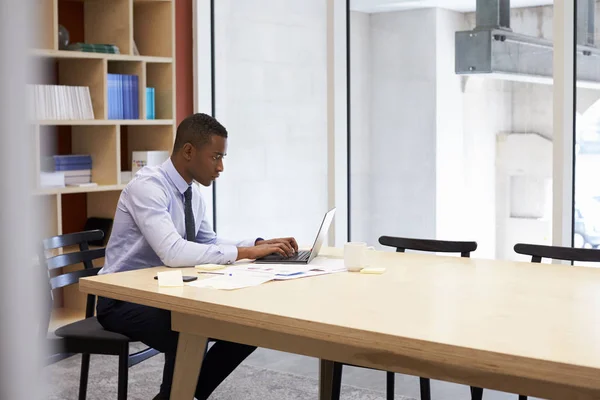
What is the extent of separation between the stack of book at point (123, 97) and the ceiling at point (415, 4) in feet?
4.57

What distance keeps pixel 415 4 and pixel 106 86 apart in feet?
5.93

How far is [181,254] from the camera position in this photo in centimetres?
255

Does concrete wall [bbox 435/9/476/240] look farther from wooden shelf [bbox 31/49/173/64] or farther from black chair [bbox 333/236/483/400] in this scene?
wooden shelf [bbox 31/49/173/64]

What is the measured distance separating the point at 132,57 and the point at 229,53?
80 centimetres

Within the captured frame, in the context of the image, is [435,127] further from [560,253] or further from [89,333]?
[89,333]

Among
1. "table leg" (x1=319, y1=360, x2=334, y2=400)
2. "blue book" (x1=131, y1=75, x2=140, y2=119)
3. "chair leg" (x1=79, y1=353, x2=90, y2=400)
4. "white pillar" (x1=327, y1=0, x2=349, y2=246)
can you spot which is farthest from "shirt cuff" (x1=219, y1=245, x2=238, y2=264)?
"blue book" (x1=131, y1=75, x2=140, y2=119)

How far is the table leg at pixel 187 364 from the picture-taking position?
2188 mm

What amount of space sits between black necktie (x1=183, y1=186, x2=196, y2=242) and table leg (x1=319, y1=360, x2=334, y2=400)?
2.23ft

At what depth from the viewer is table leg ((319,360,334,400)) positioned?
8.82 feet

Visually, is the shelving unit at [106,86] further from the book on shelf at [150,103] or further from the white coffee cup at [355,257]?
the white coffee cup at [355,257]

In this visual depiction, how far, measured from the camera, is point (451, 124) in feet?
13.3

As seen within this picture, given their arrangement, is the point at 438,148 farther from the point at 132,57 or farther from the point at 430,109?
the point at 132,57

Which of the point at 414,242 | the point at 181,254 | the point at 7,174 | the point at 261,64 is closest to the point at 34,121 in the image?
the point at 7,174

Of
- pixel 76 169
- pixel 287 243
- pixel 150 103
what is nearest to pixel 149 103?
pixel 150 103
